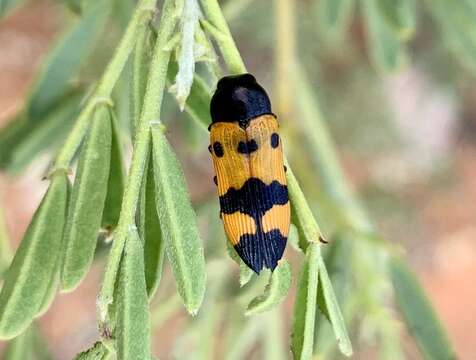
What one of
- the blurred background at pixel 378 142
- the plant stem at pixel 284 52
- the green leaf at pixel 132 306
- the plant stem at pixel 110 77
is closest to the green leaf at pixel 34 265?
the plant stem at pixel 110 77

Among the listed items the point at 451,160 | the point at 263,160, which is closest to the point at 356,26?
the point at 451,160

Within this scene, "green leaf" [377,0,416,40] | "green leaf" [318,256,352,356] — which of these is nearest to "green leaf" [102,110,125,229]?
"green leaf" [318,256,352,356]

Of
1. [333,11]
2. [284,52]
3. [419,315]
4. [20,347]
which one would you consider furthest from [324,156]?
[20,347]

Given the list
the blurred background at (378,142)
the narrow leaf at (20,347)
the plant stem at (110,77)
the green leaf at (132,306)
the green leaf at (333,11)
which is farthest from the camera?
the blurred background at (378,142)

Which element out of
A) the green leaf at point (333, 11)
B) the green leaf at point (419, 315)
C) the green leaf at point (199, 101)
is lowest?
the green leaf at point (419, 315)

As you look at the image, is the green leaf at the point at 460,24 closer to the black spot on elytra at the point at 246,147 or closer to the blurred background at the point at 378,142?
the black spot on elytra at the point at 246,147

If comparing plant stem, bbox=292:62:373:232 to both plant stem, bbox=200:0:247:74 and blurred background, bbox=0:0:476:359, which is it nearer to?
plant stem, bbox=200:0:247:74
